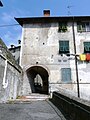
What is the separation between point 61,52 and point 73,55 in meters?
1.31

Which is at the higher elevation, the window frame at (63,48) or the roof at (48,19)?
the roof at (48,19)

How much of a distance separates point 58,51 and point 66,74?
2.65 metres

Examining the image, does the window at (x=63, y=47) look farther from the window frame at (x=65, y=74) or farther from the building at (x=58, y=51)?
the window frame at (x=65, y=74)

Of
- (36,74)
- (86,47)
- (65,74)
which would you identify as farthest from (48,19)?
(36,74)

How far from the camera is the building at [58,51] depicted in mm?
15594

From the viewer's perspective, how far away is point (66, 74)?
15.7 m

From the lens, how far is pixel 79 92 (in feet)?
50.3

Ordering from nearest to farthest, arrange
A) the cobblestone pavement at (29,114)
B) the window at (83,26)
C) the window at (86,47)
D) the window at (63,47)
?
the cobblestone pavement at (29,114)
the window at (86,47)
the window at (63,47)
the window at (83,26)

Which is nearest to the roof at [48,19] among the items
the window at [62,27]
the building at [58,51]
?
the building at [58,51]

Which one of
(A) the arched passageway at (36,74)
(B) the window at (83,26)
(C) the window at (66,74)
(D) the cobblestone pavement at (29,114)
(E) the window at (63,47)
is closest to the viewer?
(D) the cobblestone pavement at (29,114)

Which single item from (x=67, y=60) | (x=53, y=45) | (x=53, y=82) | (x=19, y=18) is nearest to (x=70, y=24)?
(x=53, y=45)

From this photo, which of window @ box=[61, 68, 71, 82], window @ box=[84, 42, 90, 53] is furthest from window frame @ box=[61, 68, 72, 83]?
window @ box=[84, 42, 90, 53]

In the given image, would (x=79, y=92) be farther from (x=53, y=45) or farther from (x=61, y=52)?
(x=53, y=45)

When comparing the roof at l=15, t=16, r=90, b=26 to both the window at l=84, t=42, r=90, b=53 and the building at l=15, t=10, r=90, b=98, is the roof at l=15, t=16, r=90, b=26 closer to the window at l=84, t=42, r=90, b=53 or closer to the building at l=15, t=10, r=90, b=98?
the building at l=15, t=10, r=90, b=98
